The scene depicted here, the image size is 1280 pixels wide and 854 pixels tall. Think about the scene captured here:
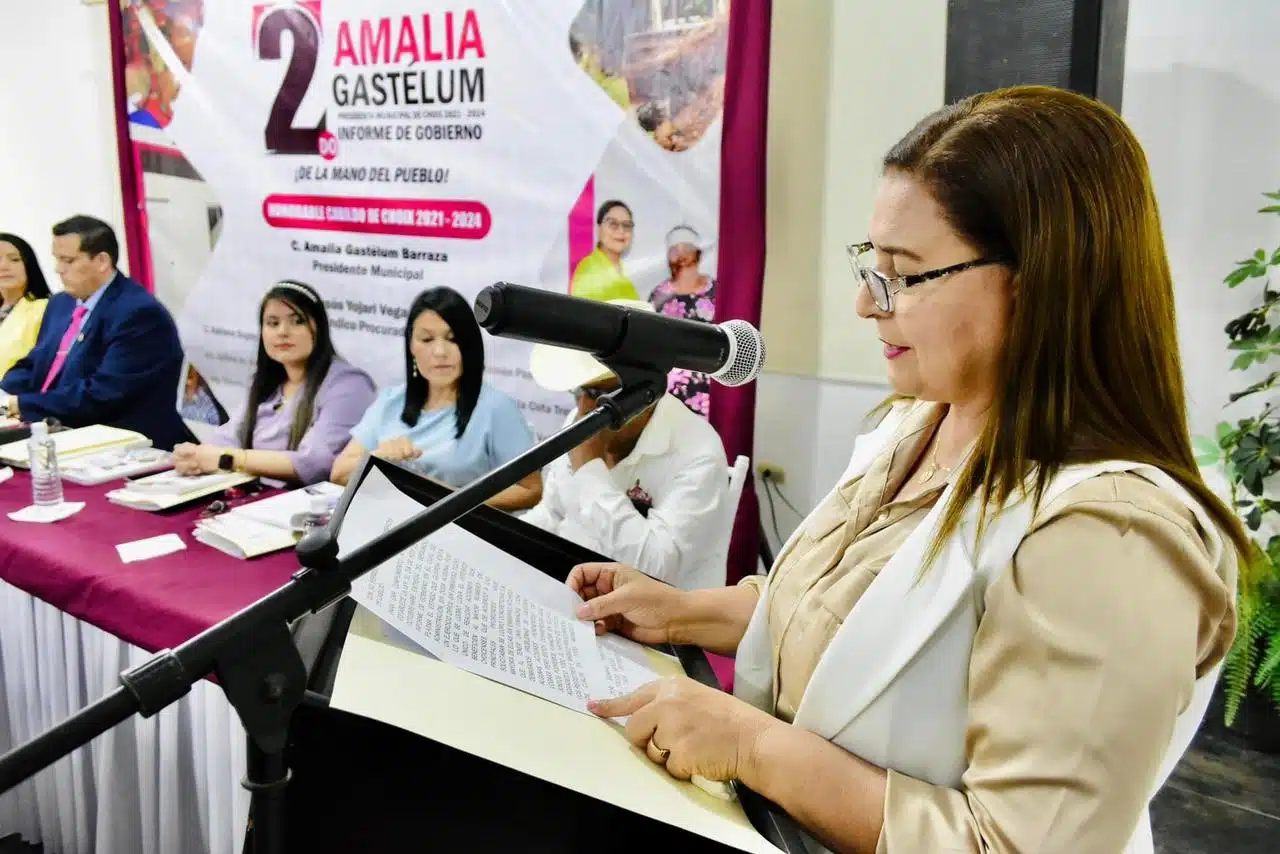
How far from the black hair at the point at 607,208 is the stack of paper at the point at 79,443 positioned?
63.5 inches

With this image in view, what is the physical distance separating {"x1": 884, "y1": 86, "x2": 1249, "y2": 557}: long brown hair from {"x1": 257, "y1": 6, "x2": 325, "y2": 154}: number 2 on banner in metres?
3.07

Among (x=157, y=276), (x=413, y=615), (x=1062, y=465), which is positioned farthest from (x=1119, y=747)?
(x=157, y=276)

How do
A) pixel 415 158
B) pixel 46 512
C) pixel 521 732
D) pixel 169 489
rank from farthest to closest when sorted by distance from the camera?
1. pixel 415 158
2. pixel 169 489
3. pixel 46 512
4. pixel 521 732

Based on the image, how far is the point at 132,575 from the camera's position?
73.1 inches

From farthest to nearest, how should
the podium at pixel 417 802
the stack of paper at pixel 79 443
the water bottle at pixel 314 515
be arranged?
the stack of paper at pixel 79 443, the water bottle at pixel 314 515, the podium at pixel 417 802

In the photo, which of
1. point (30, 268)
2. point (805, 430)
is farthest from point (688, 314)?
point (30, 268)

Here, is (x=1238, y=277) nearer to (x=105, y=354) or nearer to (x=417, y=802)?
(x=417, y=802)

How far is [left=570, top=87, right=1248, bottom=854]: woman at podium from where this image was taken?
64cm

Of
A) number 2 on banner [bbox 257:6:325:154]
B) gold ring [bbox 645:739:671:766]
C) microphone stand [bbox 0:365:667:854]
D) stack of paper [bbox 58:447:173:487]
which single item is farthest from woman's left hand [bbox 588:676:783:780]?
number 2 on banner [bbox 257:6:325:154]

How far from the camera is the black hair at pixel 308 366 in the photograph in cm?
320

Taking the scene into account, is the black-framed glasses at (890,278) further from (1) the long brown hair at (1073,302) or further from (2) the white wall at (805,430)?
(2) the white wall at (805,430)

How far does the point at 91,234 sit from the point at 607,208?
2439mm

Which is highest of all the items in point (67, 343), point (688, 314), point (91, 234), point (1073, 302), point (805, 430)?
point (91, 234)

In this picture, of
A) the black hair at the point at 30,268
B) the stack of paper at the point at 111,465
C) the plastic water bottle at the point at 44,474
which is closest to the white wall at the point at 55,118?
the black hair at the point at 30,268
